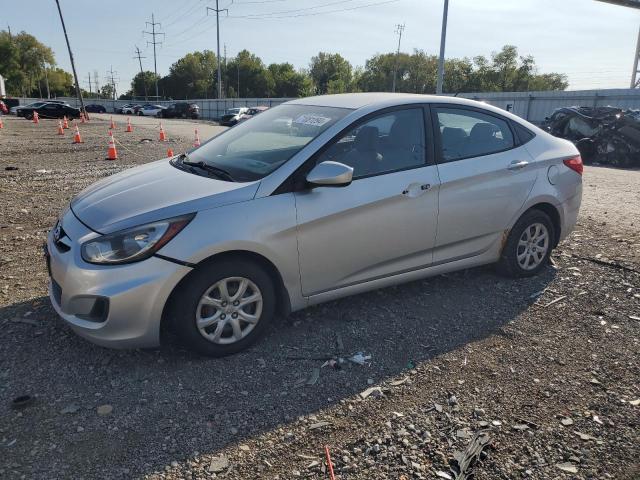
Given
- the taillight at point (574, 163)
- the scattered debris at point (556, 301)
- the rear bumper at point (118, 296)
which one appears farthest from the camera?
the taillight at point (574, 163)

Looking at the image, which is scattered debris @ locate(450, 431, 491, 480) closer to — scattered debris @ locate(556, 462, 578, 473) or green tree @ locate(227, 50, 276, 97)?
scattered debris @ locate(556, 462, 578, 473)

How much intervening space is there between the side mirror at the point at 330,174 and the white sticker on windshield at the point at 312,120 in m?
0.55

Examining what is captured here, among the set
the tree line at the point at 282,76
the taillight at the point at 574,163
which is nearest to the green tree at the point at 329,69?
the tree line at the point at 282,76

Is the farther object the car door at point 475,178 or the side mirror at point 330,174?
the car door at point 475,178

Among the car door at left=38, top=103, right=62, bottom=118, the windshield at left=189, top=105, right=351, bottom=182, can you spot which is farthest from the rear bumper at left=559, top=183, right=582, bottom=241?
the car door at left=38, top=103, right=62, bottom=118

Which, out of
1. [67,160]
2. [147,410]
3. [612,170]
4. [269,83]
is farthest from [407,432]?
[269,83]

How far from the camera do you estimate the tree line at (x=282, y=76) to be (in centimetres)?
9125

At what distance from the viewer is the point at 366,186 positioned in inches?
151

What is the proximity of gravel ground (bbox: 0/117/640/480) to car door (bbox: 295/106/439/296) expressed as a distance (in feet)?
1.65

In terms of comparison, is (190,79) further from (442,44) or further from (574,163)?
(574,163)

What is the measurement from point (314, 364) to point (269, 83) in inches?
4320

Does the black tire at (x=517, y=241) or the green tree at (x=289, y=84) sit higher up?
the green tree at (x=289, y=84)

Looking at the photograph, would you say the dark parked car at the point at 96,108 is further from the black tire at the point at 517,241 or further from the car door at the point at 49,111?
the black tire at the point at 517,241

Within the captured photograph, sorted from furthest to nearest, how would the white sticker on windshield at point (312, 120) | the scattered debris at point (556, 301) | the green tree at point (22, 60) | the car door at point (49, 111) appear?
1. the green tree at point (22, 60)
2. the car door at point (49, 111)
3. the scattered debris at point (556, 301)
4. the white sticker on windshield at point (312, 120)
